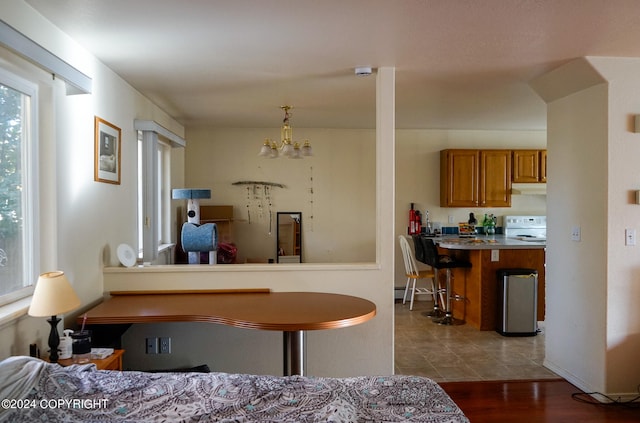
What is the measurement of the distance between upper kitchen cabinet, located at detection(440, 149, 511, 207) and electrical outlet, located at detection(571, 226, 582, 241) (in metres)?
2.82

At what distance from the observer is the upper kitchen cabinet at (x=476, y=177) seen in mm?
6301

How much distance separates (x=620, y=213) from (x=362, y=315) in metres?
1.99

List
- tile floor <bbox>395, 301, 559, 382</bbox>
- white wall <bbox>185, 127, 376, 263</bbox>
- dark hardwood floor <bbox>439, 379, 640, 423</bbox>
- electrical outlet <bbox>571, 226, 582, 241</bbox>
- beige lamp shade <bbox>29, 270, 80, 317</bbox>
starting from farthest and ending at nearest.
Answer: white wall <bbox>185, 127, 376, 263</bbox> → tile floor <bbox>395, 301, 559, 382</bbox> → electrical outlet <bbox>571, 226, 582, 241</bbox> → dark hardwood floor <bbox>439, 379, 640, 423</bbox> → beige lamp shade <bbox>29, 270, 80, 317</bbox>

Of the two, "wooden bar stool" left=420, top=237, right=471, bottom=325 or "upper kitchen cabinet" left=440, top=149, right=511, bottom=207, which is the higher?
"upper kitchen cabinet" left=440, top=149, right=511, bottom=207

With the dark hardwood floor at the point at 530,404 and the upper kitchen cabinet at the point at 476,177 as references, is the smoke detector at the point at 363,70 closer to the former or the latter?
the dark hardwood floor at the point at 530,404

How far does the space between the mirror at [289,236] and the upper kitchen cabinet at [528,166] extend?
3058mm

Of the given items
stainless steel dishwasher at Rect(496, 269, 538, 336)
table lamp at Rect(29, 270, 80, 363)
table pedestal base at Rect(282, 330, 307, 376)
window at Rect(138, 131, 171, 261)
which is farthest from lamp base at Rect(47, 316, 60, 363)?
stainless steel dishwasher at Rect(496, 269, 538, 336)

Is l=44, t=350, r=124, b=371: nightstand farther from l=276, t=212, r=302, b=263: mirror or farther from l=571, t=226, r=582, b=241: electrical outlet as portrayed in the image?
l=276, t=212, r=302, b=263: mirror

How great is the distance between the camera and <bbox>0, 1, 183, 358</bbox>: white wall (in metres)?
2.35

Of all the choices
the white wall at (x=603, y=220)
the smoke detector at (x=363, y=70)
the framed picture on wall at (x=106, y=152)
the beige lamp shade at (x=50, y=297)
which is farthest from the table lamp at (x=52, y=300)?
the white wall at (x=603, y=220)

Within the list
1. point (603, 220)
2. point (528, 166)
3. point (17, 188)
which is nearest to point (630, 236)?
point (603, 220)

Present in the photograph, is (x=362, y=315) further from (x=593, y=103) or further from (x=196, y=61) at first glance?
(x=593, y=103)

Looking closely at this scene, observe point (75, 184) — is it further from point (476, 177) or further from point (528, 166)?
point (528, 166)

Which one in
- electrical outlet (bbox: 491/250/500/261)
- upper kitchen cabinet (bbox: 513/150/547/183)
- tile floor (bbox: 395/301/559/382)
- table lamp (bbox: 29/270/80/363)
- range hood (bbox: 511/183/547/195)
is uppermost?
upper kitchen cabinet (bbox: 513/150/547/183)
